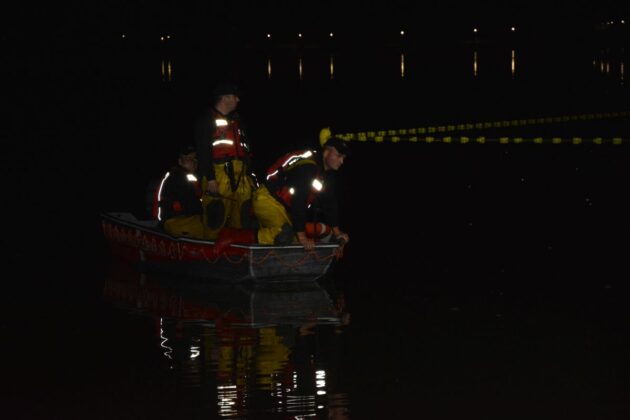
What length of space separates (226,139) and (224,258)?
1.29 m

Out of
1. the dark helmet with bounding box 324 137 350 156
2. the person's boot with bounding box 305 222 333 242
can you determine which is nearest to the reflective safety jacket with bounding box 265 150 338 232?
the person's boot with bounding box 305 222 333 242

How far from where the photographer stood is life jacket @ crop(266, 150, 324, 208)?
46.3ft

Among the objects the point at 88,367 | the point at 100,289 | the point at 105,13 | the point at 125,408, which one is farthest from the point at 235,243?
the point at 105,13

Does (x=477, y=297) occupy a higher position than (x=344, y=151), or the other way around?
(x=344, y=151)

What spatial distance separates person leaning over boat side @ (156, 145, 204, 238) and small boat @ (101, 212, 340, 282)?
0.65ft

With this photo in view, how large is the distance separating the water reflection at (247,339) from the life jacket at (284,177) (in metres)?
0.92

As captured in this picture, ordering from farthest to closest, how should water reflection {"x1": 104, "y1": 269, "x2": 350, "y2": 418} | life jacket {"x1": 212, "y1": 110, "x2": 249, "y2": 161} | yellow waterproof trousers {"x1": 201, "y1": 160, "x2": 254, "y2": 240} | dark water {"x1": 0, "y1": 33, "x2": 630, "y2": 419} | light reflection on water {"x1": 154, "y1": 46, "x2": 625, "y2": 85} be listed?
light reflection on water {"x1": 154, "y1": 46, "x2": 625, "y2": 85} → yellow waterproof trousers {"x1": 201, "y1": 160, "x2": 254, "y2": 240} → life jacket {"x1": 212, "y1": 110, "x2": 249, "y2": 161} → dark water {"x1": 0, "y1": 33, "x2": 630, "y2": 419} → water reflection {"x1": 104, "y1": 269, "x2": 350, "y2": 418}

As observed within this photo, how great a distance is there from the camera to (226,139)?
15.0 m

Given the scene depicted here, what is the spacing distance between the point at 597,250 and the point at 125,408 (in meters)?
8.50

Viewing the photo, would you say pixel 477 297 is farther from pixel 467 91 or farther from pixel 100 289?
pixel 467 91

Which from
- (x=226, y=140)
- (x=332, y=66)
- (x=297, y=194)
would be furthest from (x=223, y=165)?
(x=332, y=66)

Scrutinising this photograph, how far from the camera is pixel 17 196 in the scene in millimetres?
22422

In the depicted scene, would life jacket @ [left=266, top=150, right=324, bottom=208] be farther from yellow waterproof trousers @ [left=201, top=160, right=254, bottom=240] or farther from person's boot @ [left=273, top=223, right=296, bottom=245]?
yellow waterproof trousers @ [left=201, top=160, right=254, bottom=240]

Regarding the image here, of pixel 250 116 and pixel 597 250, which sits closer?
pixel 597 250
